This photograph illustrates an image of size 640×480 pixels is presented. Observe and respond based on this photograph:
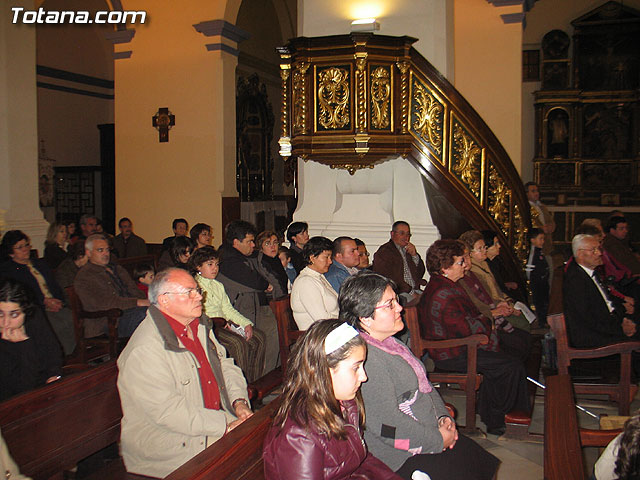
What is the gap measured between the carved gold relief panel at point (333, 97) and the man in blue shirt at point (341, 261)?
1297 mm

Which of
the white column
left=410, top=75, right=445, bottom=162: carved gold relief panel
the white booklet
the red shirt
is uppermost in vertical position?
left=410, top=75, right=445, bottom=162: carved gold relief panel

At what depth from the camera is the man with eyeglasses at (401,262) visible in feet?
19.5

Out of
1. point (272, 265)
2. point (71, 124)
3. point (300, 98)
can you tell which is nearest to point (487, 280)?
point (272, 265)

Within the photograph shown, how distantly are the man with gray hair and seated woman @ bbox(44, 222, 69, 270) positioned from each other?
4.78 meters

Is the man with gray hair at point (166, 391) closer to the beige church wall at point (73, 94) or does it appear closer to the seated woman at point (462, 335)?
the seated woman at point (462, 335)

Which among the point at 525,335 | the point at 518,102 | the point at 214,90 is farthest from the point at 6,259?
the point at 518,102

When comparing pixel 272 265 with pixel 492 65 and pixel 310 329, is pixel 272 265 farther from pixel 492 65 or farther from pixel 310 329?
pixel 492 65

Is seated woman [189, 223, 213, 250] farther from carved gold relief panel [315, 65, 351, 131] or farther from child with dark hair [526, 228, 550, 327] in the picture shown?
child with dark hair [526, 228, 550, 327]

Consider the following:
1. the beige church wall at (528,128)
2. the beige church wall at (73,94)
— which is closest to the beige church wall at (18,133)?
the beige church wall at (73,94)

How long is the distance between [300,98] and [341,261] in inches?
71.3

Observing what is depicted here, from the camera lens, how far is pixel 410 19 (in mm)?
6559

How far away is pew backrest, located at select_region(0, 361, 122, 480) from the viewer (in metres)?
2.33

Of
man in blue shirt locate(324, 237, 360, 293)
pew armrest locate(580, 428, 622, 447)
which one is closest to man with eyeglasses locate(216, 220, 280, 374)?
man in blue shirt locate(324, 237, 360, 293)

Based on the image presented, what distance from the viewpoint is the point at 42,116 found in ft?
44.1
